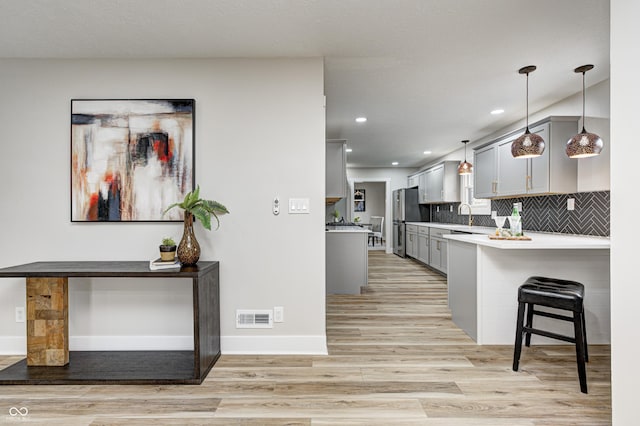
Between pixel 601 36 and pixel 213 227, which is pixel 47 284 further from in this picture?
pixel 601 36

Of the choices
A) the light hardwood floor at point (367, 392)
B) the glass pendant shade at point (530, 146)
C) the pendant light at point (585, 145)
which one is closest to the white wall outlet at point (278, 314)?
the light hardwood floor at point (367, 392)

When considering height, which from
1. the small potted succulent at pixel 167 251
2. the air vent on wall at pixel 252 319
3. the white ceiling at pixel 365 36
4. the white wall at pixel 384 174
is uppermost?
the white ceiling at pixel 365 36

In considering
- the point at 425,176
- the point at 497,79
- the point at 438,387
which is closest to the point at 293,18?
the point at 497,79

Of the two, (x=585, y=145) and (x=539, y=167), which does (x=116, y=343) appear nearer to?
(x=585, y=145)

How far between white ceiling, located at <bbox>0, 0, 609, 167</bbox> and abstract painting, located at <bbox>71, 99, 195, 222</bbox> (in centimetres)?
44

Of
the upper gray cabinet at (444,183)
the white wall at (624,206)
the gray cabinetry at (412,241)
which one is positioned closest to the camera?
the white wall at (624,206)

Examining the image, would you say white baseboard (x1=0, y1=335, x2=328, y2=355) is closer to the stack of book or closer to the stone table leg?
the stone table leg

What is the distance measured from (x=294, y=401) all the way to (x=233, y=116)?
2.13 metres

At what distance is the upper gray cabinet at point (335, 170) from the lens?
4594 millimetres

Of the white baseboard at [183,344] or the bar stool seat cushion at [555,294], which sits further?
the white baseboard at [183,344]

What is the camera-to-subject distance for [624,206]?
1.49 m

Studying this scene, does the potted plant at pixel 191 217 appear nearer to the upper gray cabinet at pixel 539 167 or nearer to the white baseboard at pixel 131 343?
the white baseboard at pixel 131 343

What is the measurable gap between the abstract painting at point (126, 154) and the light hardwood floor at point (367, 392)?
1.35 m

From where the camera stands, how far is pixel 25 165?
2.76 meters
